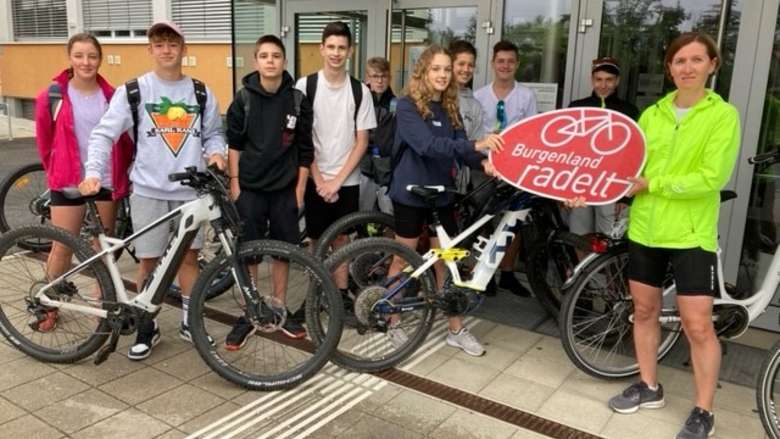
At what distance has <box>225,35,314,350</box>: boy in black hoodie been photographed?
11.8 feet

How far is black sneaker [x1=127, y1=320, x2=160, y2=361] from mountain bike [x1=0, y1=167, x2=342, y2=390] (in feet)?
0.33

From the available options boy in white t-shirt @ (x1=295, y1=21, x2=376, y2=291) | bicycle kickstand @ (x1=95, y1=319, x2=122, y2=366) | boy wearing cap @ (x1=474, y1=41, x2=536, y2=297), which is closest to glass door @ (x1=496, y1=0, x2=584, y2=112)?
boy wearing cap @ (x1=474, y1=41, x2=536, y2=297)

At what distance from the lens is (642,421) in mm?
3160

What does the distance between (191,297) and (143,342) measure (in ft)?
2.02

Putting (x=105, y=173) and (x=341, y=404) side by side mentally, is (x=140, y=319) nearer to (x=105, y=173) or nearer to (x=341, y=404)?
(x=105, y=173)

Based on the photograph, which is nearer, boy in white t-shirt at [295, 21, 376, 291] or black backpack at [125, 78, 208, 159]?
black backpack at [125, 78, 208, 159]

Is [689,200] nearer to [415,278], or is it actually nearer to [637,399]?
[637,399]

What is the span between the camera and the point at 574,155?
3.27 metres

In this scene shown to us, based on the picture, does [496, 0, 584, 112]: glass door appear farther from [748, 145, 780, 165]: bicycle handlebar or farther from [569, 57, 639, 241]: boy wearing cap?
[748, 145, 780, 165]: bicycle handlebar

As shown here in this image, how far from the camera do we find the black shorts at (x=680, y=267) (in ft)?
9.46

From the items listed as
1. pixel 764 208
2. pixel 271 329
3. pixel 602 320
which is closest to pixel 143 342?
pixel 271 329

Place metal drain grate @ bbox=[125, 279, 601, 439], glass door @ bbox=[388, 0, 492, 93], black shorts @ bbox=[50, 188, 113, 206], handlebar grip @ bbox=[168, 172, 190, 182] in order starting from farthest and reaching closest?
glass door @ bbox=[388, 0, 492, 93] < black shorts @ bbox=[50, 188, 113, 206] < handlebar grip @ bbox=[168, 172, 190, 182] < metal drain grate @ bbox=[125, 279, 601, 439]

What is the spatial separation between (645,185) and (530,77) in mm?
2454

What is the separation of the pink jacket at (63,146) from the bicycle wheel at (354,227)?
4.27ft
